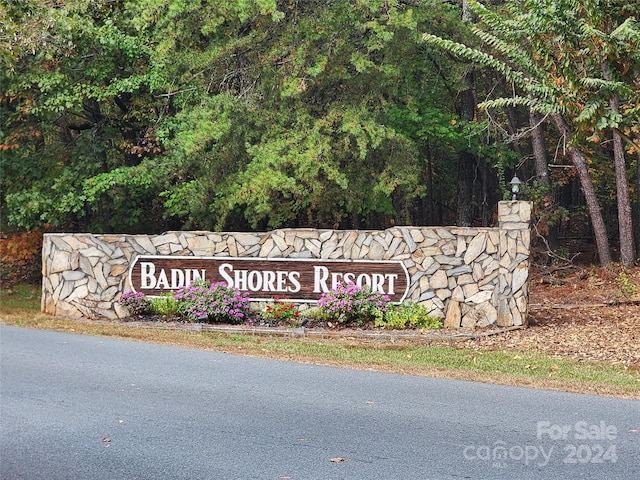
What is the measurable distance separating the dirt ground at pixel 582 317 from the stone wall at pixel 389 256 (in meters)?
0.90

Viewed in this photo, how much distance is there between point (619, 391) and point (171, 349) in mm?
6184

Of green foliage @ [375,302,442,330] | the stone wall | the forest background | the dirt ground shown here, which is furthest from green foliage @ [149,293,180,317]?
the dirt ground

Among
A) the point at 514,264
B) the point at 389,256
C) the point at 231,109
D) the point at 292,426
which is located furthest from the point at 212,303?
the point at 292,426

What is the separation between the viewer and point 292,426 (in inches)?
300

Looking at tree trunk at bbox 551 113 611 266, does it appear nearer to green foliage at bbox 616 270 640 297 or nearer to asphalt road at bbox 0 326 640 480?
green foliage at bbox 616 270 640 297

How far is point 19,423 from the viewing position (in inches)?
309

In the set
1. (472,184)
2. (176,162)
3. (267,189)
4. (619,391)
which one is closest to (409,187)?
(267,189)

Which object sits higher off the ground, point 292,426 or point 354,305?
point 354,305

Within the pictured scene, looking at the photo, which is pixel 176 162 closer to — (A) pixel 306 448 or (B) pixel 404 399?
(B) pixel 404 399

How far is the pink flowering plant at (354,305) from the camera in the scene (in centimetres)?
1463

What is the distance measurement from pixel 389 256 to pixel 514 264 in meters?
2.13

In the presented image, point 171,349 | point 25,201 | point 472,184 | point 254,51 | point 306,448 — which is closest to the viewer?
point 306,448

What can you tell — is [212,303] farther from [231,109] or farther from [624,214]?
A: [624,214]

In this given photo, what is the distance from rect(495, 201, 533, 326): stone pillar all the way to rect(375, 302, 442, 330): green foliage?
118 cm
